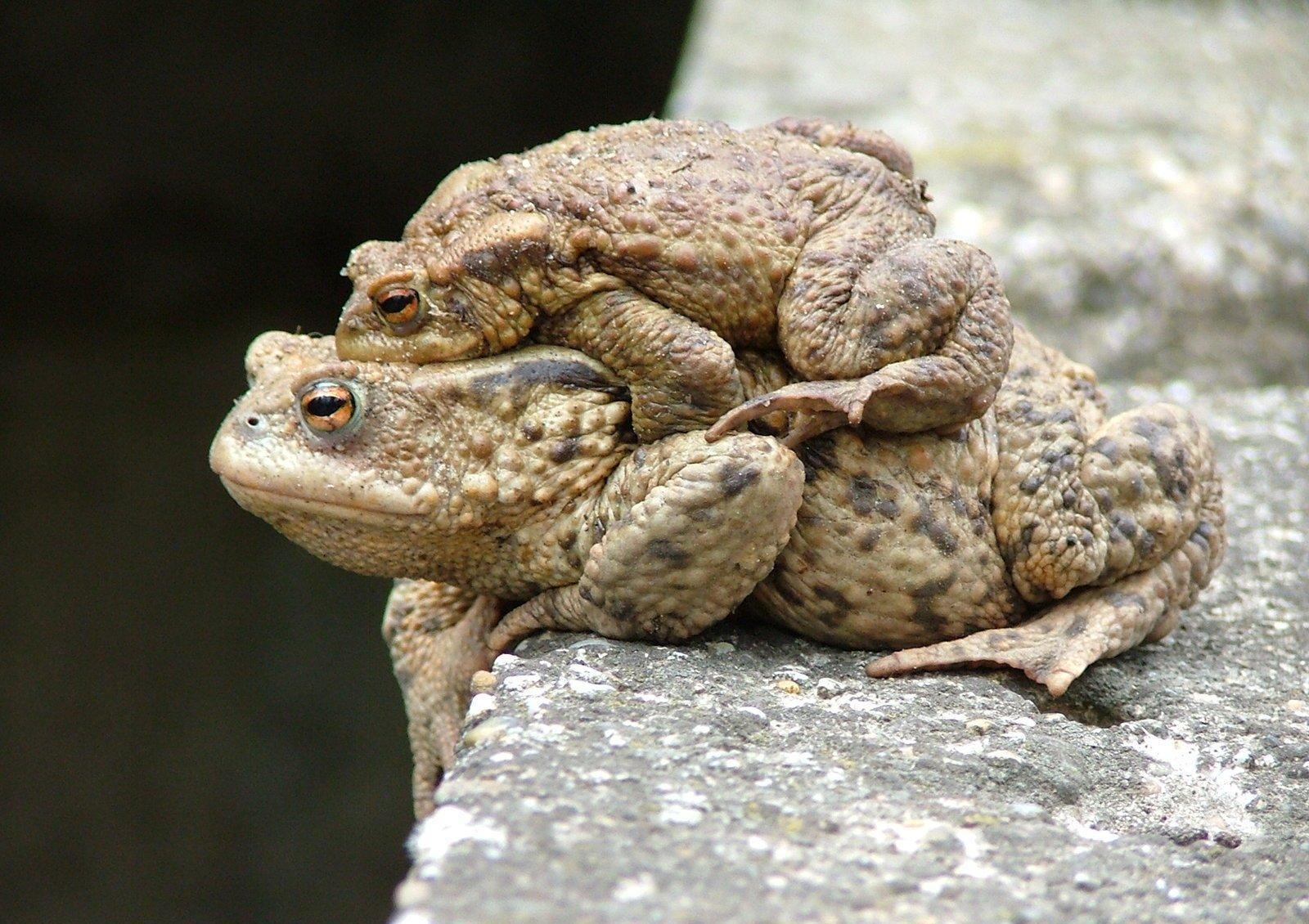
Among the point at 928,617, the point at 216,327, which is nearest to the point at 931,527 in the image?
the point at 928,617

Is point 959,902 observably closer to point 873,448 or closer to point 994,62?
point 873,448

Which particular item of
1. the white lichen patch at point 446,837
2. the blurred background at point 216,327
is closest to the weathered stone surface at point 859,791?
the white lichen patch at point 446,837

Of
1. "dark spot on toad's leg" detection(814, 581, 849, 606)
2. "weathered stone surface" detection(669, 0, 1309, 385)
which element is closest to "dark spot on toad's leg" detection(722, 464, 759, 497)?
"dark spot on toad's leg" detection(814, 581, 849, 606)

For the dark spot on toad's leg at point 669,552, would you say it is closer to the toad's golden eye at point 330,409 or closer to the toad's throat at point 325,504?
the toad's throat at point 325,504

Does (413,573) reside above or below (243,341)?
above

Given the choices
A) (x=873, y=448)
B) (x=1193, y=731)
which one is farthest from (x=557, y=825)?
(x=1193, y=731)

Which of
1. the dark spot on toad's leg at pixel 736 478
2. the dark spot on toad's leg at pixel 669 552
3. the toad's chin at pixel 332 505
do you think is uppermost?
the dark spot on toad's leg at pixel 736 478

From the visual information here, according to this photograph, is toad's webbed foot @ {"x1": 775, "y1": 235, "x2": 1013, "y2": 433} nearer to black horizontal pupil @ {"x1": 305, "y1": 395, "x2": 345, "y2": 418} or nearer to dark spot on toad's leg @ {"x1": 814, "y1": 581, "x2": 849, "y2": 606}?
dark spot on toad's leg @ {"x1": 814, "y1": 581, "x2": 849, "y2": 606}
